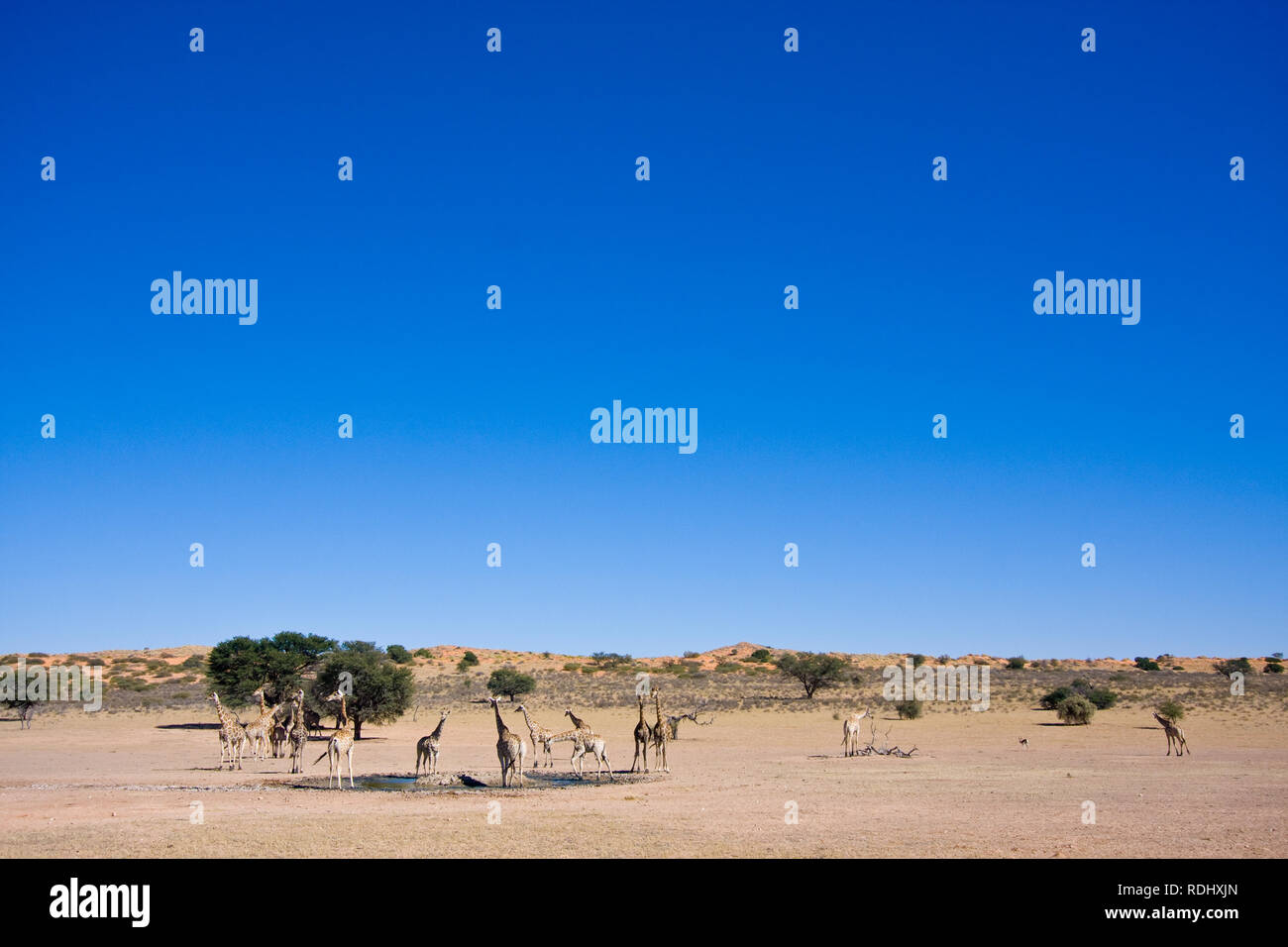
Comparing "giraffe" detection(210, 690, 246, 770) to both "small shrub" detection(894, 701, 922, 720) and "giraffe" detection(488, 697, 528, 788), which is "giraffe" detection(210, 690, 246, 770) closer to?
"giraffe" detection(488, 697, 528, 788)

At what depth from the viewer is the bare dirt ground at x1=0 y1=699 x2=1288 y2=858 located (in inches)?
609

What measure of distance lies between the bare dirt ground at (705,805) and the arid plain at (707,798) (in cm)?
8

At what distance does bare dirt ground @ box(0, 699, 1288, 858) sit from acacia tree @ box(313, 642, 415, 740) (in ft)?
14.6

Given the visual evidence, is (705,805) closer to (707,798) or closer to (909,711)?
(707,798)

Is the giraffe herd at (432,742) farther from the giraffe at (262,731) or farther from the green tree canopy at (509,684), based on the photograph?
the green tree canopy at (509,684)

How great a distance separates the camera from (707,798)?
72.2 feet

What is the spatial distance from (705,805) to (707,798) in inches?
52.5

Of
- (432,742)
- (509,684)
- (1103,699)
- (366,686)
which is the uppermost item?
(432,742)

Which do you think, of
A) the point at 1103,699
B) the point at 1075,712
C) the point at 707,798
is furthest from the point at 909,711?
the point at 707,798

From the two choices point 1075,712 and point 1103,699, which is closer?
point 1075,712

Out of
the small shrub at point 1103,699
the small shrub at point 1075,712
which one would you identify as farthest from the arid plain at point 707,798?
the small shrub at point 1103,699

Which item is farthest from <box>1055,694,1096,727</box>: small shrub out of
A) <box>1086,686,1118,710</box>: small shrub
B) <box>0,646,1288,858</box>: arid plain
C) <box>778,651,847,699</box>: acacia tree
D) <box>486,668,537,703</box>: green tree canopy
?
<box>486,668,537,703</box>: green tree canopy
